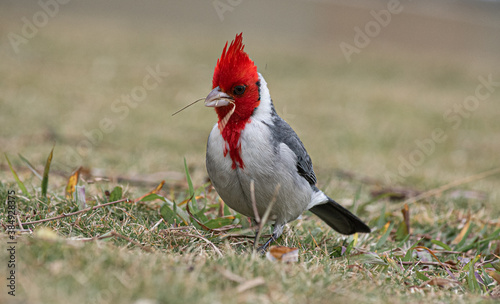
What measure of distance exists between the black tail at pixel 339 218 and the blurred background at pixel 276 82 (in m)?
1.27

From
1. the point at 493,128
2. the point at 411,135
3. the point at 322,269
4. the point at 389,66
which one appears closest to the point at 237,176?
the point at 322,269

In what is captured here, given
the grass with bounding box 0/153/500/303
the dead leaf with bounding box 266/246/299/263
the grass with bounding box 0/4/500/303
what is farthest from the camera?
the dead leaf with bounding box 266/246/299/263

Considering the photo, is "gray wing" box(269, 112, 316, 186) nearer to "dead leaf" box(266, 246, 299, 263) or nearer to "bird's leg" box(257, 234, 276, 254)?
"bird's leg" box(257, 234, 276, 254)

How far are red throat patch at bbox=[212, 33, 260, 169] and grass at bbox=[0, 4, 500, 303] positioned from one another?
0.56 metres

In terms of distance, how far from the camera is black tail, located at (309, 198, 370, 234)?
317 cm

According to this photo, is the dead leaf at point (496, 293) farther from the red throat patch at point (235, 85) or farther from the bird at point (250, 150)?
the red throat patch at point (235, 85)

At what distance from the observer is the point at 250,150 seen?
8.50 feet

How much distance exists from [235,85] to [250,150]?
15.0 inches

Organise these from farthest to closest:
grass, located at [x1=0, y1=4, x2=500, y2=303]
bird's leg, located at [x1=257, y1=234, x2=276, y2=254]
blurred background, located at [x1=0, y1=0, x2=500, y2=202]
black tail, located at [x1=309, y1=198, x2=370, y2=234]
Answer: blurred background, located at [x1=0, y1=0, x2=500, y2=202] < black tail, located at [x1=309, y1=198, x2=370, y2=234] < bird's leg, located at [x1=257, y1=234, x2=276, y2=254] < grass, located at [x1=0, y1=4, x2=500, y2=303]

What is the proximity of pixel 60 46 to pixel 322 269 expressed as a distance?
35.7ft

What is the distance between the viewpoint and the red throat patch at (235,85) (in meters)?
2.68

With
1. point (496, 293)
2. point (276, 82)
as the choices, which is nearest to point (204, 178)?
point (496, 293)

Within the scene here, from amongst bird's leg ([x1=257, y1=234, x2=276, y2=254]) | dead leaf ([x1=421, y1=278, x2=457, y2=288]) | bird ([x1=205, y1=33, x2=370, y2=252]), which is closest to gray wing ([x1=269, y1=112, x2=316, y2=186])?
bird ([x1=205, y1=33, x2=370, y2=252])

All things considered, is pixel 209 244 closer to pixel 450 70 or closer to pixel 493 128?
pixel 493 128
